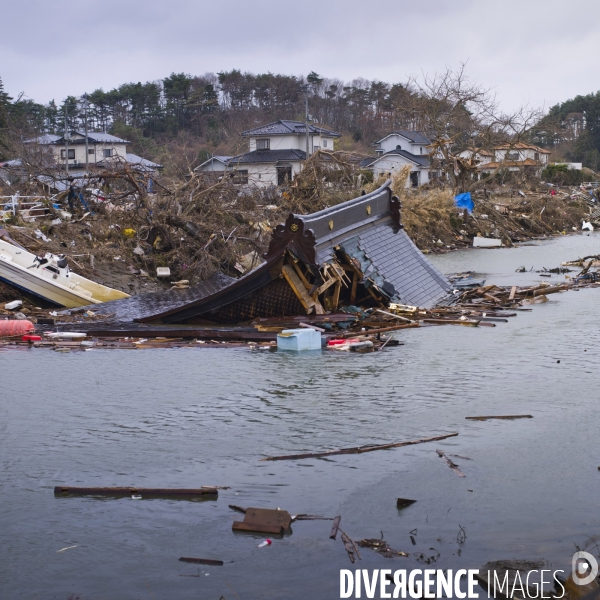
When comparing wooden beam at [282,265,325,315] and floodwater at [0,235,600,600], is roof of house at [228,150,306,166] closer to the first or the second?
wooden beam at [282,265,325,315]

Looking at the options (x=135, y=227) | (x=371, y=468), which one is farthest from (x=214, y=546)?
(x=135, y=227)

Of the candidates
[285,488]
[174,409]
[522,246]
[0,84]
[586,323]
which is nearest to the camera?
[285,488]

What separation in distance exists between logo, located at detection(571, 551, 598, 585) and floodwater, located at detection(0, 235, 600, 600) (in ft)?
0.28

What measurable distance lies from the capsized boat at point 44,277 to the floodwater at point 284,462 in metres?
4.66

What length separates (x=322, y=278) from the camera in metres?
15.0

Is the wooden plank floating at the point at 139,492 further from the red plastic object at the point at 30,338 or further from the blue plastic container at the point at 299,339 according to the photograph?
the red plastic object at the point at 30,338

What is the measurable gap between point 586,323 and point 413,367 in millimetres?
5064

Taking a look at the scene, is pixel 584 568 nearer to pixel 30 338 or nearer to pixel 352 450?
pixel 352 450

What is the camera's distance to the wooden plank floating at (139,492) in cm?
718

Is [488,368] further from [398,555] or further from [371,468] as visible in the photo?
[398,555]

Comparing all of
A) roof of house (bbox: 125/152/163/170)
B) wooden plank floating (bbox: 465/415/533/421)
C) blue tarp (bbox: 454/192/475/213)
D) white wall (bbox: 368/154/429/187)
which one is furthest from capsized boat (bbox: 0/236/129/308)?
white wall (bbox: 368/154/429/187)

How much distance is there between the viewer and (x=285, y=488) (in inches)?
289

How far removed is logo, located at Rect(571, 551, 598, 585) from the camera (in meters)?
5.42

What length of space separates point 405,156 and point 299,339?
1972 inches
